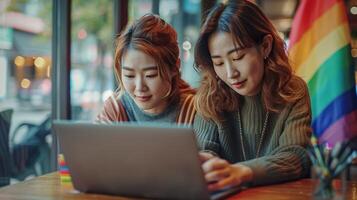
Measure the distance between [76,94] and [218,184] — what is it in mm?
2077

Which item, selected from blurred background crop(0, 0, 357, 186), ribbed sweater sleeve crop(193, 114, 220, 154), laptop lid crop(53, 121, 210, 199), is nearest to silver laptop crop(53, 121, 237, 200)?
laptop lid crop(53, 121, 210, 199)

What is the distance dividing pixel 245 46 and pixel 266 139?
0.32m

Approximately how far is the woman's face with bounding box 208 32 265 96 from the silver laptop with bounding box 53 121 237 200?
407 millimetres

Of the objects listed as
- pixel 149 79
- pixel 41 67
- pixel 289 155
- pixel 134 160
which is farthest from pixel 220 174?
pixel 41 67

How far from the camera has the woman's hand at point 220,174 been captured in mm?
1175

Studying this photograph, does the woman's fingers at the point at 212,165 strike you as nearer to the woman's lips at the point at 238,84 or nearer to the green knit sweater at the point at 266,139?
the green knit sweater at the point at 266,139

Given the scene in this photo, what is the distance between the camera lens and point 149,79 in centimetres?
167

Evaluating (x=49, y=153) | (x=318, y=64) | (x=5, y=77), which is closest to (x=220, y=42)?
(x=318, y=64)

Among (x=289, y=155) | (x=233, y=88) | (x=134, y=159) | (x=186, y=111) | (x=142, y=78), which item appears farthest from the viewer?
(x=186, y=111)

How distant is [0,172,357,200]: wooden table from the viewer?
48.7 inches

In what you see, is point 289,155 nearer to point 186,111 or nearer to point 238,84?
point 238,84

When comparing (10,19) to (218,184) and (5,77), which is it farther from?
(218,184)

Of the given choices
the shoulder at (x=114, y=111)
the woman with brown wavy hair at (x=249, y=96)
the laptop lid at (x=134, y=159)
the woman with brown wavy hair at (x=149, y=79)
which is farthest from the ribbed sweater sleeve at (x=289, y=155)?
the shoulder at (x=114, y=111)

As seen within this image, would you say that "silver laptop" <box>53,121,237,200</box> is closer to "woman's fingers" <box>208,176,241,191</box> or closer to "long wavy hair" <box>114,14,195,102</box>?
Result: "woman's fingers" <box>208,176,241,191</box>
